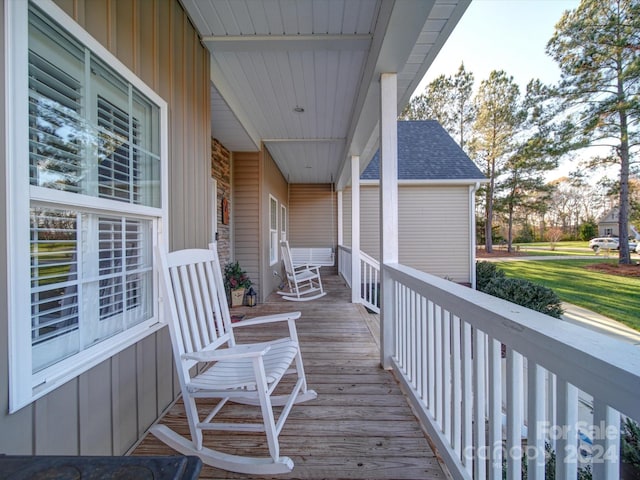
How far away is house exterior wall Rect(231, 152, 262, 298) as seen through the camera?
469cm

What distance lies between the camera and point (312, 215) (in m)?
8.37

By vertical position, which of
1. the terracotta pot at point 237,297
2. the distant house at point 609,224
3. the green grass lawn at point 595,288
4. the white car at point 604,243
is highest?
the distant house at point 609,224

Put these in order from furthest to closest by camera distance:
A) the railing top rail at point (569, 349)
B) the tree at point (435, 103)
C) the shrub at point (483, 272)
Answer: the tree at point (435, 103) → the shrub at point (483, 272) → the railing top rail at point (569, 349)

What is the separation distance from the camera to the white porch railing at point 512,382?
63 centimetres

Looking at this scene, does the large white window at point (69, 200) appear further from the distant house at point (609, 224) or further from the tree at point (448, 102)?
the tree at point (448, 102)

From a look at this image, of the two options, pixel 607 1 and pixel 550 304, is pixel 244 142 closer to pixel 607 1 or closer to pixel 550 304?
pixel 607 1

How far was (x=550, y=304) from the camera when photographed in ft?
11.7

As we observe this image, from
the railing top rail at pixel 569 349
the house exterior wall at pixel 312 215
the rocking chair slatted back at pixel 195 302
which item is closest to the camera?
the railing top rail at pixel 569 349

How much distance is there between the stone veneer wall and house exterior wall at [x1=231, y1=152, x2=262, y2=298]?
0.52 feet

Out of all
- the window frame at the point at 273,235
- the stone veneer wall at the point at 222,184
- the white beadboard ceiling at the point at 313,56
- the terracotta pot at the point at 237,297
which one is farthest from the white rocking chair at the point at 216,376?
the window frame at the point at 273,235

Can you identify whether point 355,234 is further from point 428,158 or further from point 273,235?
point 428,158

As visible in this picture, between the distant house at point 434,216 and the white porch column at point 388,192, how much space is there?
5036mm

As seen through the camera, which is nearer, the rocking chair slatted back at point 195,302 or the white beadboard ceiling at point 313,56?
the rocking chair slatted back at point 195,302

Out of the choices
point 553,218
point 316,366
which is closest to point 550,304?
point 553,218
